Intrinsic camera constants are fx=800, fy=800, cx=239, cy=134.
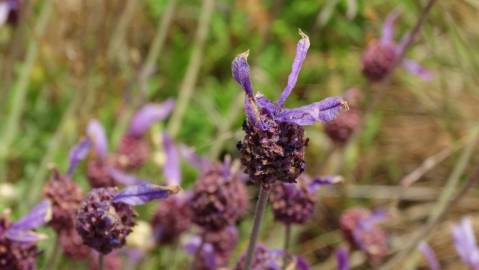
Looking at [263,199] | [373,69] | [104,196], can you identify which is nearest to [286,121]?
[263,199]

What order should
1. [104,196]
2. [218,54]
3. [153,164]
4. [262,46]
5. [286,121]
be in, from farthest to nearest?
1. [218,54]
2. [153,164]
3. [262,46]
4. [104,196]
5. [286,121]

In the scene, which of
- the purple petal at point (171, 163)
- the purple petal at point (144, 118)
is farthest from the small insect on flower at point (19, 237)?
the purple petal at point (144, 118)

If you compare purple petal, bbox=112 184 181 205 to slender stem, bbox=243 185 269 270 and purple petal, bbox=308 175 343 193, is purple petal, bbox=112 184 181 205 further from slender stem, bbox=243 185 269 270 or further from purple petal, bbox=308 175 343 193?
purple petal, bbox=308 175 343 193

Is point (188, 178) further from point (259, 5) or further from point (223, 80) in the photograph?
point (259, 5)

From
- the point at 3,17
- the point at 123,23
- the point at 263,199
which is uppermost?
the point at 123,23

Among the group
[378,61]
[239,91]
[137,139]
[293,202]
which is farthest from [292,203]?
[239,91]
